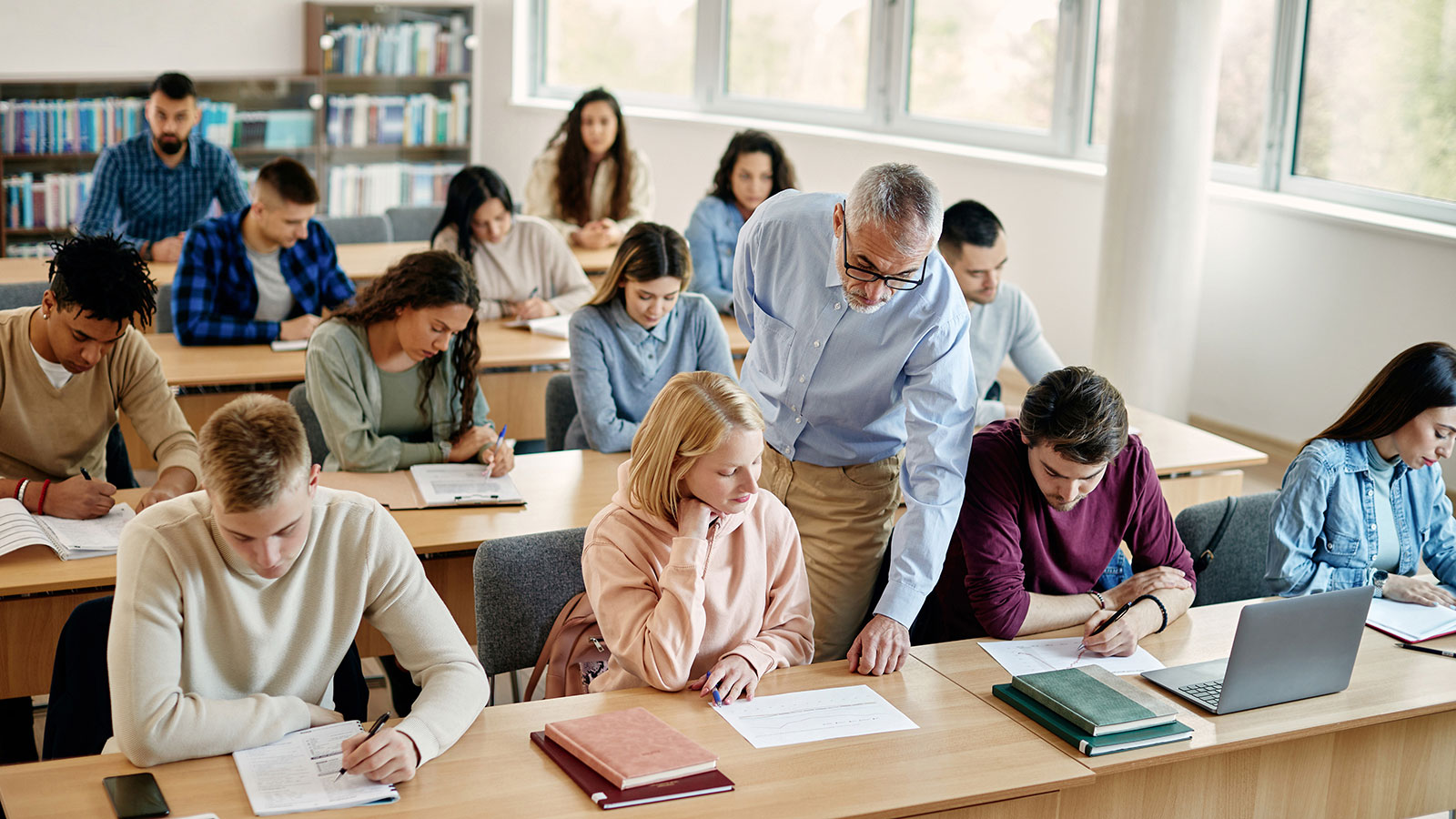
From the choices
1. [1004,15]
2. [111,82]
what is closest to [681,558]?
[1004,15]

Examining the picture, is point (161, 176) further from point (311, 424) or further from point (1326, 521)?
point (1326, 521)

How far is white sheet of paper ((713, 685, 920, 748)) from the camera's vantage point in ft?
6.87

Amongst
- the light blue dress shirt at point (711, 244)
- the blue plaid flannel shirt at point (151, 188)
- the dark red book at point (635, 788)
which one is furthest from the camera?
the blue plaid flannel shirt at point (151, 188)

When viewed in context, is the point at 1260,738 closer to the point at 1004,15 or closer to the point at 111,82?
the point at 1004,15

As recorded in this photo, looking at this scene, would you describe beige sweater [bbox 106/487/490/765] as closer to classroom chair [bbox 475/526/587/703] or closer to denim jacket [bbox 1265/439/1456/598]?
classroom chair [bbox 475/526/587/703]

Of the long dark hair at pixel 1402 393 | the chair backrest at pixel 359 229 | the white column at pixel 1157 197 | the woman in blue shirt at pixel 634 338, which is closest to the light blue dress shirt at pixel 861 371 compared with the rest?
the woman in blue shirt at pixel 634 338

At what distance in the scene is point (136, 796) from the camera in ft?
5.84

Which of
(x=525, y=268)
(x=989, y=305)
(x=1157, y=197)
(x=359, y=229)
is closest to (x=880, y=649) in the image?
(x=989, y=305)

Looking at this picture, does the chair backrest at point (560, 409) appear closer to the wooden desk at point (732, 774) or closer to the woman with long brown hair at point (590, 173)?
the wooden desk at point (732, 774)

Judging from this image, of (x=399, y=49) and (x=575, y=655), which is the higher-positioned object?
(x=399, y=49)

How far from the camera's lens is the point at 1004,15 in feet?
24.1

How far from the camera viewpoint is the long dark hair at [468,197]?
16.2ft

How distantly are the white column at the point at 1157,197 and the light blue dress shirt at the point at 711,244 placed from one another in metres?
1.75

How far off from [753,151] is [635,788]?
13.3 feet
